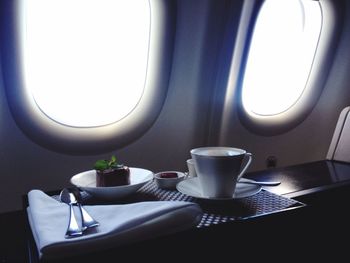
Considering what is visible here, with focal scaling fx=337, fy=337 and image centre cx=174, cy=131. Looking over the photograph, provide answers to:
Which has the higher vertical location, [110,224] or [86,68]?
[86,68]

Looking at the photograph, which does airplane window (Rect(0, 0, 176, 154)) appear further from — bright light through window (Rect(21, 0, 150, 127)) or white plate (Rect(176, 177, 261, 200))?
white plate (Rect(176, 177, 261, 200))

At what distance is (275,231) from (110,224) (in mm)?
357

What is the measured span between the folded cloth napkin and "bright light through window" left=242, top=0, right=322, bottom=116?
1295mm

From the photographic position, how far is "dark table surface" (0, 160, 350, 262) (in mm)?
574

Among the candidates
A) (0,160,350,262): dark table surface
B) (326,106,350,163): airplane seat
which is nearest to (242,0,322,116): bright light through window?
(326,106,350,163): airplane seat

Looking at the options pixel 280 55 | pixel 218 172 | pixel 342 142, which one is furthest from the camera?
pixel 280 55

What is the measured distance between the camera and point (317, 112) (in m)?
2.11

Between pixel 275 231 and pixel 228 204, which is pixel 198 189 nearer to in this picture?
pixel 228 204

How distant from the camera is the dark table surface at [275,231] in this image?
57cm

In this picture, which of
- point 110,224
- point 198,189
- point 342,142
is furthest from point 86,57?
point 342,142

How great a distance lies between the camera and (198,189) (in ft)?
2.52

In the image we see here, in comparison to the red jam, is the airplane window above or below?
above

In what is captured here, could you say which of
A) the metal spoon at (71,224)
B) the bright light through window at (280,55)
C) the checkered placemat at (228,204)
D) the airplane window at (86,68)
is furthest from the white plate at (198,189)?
the bright light through window at (280,55)

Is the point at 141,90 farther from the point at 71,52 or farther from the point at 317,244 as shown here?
the point at 317,244
